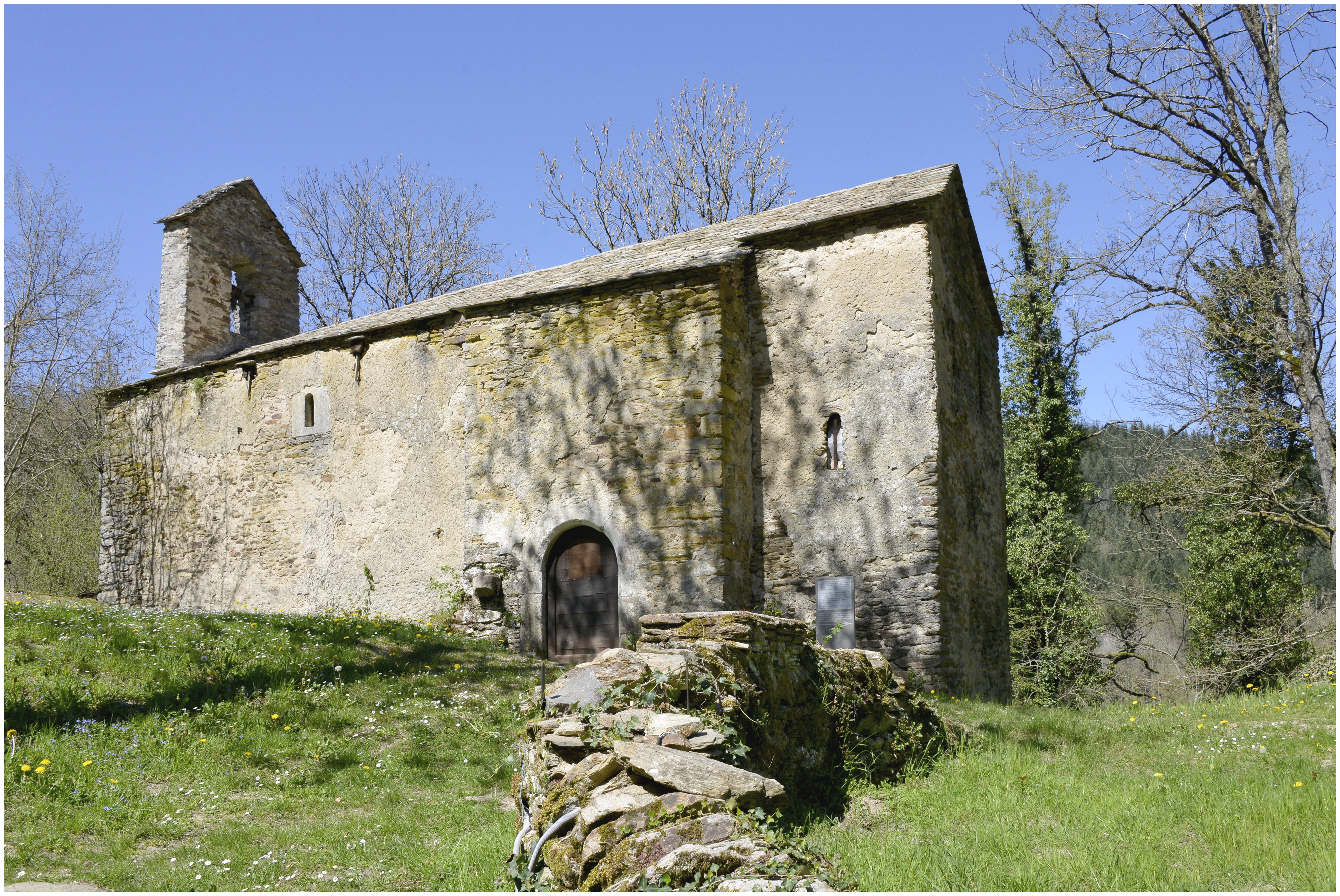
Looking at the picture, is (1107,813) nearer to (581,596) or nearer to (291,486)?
(581,596)

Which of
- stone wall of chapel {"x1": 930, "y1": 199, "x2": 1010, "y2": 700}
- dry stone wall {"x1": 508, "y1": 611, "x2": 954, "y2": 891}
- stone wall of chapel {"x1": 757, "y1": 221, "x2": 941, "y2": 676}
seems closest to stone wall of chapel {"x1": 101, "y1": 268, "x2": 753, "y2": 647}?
stone wall of chapel {"x1": 757, "y1": 221, "x2": 941, "y2": 676}

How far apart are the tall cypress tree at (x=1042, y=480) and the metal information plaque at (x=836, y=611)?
836cm

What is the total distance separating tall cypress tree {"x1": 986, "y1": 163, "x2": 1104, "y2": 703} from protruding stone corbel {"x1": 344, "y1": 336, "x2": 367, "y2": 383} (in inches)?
468

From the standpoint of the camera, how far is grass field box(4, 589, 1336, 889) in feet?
14.2

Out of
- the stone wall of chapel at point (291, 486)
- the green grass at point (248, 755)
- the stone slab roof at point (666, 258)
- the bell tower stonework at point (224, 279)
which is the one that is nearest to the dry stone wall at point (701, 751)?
the green grass at point (248, 755)

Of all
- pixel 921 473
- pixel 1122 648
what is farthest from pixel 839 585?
pixel 1122 648

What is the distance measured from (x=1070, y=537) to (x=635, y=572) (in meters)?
12.2

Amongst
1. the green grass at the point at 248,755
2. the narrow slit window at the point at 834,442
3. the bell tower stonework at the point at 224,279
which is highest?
the bell tower stonework at the point at 224,279

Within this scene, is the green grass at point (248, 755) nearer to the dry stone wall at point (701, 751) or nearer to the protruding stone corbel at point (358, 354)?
the dry stone wall at point (701, 751)

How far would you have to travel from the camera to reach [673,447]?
10.1 metres

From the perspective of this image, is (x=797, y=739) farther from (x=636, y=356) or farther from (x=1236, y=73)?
(x=1236, y=73)

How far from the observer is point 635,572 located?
33.3ft

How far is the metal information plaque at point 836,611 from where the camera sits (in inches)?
387

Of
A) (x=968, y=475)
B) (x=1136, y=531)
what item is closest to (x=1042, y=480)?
(x=1136, y=531)
